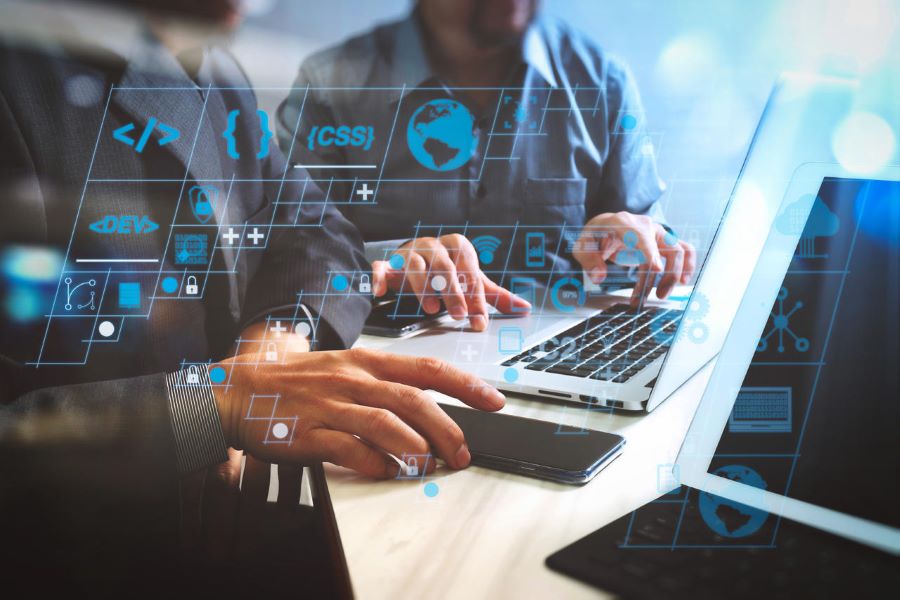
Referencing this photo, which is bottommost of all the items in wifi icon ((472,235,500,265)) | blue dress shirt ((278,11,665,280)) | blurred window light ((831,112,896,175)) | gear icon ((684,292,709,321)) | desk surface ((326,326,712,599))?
desk surface ((326,326,712,599))

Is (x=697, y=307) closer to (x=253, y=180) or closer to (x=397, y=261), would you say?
(x=397, y=261)

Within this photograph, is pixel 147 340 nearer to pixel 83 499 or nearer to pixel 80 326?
pixel 80 326

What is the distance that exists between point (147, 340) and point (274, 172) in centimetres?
25

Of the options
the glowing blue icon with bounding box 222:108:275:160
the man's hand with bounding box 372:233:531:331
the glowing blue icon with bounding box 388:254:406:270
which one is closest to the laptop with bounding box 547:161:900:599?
the man's hand with bounding box 372:233:531:331

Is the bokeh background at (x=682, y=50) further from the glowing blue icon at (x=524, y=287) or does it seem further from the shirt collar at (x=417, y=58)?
the glowing blue icon at (x=524, y=287)

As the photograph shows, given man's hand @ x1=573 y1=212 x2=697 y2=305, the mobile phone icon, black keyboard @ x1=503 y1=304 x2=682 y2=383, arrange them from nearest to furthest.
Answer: black keyboard @ x1=503 y1=304 x2=682 y2=383, man's hand @ x1=573 y1=212 x2=697 y2=305, the mobile phone icon

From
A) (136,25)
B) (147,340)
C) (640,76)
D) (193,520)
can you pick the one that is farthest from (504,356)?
(640,76)

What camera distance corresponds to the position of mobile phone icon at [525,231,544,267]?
0.97 m

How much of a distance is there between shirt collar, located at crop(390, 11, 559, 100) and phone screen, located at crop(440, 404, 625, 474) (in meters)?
0.79

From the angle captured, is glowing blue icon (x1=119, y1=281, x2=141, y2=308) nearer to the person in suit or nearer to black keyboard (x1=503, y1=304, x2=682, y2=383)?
the person in suit

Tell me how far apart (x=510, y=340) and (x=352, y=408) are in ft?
Answer: 0.76

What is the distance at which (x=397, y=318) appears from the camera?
604mm

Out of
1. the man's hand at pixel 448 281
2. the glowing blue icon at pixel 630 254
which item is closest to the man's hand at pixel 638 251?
the glowing blue icon at pixel 630 254

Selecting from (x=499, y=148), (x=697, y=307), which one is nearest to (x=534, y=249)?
(x=499, y=148)
